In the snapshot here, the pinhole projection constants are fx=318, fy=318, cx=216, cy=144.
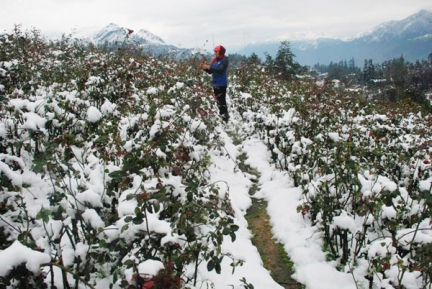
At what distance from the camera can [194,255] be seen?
266 cm

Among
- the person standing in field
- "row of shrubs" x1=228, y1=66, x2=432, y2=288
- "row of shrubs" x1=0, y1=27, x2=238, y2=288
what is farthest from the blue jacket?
"row of shrubs" x1=0, y1=27, x2=238, y2=288

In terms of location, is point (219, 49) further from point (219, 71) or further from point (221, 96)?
point (221, 96)

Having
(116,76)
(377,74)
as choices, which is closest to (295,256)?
(116,76)

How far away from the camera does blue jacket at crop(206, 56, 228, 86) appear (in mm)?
9352

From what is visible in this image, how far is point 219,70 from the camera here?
9.35 m

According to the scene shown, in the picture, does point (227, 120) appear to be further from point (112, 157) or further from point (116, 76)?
point (112, 157)

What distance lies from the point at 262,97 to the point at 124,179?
28.3 feet

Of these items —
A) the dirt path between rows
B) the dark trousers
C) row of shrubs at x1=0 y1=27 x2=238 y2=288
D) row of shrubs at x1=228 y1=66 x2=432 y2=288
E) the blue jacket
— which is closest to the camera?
row of shrubs at x1=0 y1=27 x2=238 y2=288

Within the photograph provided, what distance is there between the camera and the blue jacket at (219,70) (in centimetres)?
935

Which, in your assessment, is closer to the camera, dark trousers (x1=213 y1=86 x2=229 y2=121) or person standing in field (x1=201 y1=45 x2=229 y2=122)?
person standing in field (x1=201 y1=45 x2=229 y2=122)

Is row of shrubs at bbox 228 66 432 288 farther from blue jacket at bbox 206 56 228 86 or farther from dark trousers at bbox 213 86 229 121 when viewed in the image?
blue jacket at bbox 206 56 228 86

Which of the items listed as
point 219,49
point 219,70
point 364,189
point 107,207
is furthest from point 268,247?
point 219,49

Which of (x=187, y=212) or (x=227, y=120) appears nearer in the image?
(x=187, y=212)

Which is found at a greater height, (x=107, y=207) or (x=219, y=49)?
(x=219, y=49)
